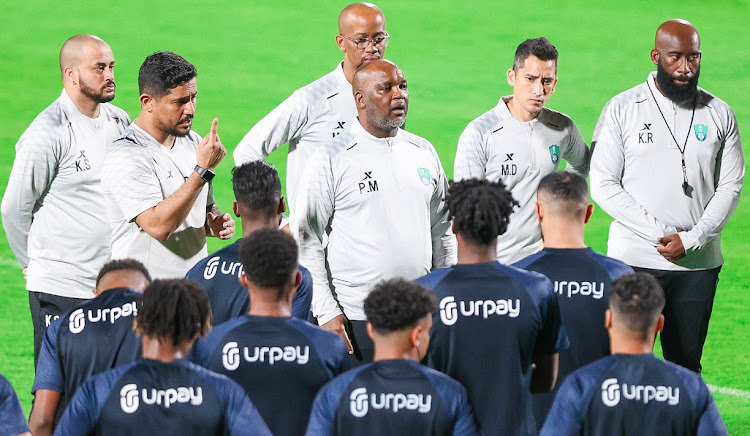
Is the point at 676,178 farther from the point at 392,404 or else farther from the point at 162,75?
the point at 392,404

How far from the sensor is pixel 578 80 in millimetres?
15617

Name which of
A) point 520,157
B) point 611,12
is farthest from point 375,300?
point 611,12

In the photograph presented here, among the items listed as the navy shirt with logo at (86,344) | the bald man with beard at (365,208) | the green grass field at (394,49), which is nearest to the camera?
the navy shirt with logo at (86,344)

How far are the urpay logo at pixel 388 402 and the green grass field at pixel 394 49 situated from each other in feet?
27.7

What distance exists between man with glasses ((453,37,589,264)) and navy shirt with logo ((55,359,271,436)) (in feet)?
9.40

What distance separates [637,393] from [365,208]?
2059mm

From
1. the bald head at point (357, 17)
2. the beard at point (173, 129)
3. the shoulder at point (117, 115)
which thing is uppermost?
the bald head at point (357, 17)

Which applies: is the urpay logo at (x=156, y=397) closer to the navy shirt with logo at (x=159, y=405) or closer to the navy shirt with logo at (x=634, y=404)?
the navy shirt with logo at (x=159, y=405)

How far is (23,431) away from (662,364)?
6.82 ft

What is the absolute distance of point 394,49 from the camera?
53.5 feet

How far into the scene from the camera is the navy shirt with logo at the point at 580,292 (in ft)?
16.2

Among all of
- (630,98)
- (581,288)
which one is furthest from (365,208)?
(630,98)

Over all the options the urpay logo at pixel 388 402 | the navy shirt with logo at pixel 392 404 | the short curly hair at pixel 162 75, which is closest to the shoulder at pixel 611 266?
the navy shirt with logo at pixel 392 404

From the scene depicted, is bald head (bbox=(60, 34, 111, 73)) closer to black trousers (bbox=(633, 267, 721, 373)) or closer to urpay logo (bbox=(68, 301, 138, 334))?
urpay logo (bbox=(68, 301, 138, 334))
